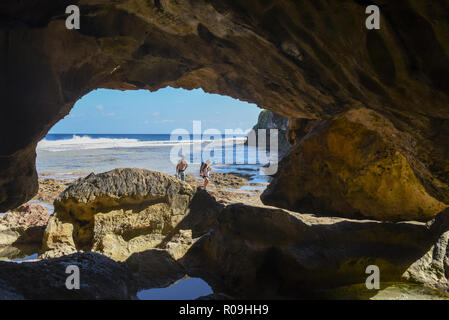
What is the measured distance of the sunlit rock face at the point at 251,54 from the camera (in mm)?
2256

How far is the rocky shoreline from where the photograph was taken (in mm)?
3100

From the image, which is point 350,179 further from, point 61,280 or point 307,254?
point 61,280

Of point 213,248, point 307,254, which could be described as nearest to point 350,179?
point 307,254

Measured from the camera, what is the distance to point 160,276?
405 cm

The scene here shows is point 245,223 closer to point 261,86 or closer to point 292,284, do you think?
point 292,284

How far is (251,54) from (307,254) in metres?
2.68

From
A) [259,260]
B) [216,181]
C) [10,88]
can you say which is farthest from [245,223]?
[216,181]

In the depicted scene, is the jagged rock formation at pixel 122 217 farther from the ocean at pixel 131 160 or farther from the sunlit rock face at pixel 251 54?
the ocean at pixel 131 160

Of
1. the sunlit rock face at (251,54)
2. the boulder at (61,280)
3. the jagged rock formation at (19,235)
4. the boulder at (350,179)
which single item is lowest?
the jagged rock formation at (19,235)

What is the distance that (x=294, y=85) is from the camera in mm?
3791

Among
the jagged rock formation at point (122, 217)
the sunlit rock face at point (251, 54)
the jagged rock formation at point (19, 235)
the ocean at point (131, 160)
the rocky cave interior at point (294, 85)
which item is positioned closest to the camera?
the sunlit rock face at point (251, 54)

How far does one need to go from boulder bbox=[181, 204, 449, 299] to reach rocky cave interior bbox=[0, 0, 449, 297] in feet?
0.06

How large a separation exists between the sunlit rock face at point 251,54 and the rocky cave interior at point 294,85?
0.5 inches

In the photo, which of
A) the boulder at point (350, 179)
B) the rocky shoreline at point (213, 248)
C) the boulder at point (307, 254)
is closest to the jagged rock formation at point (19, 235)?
the rocky shoreline at point (213, 248)
